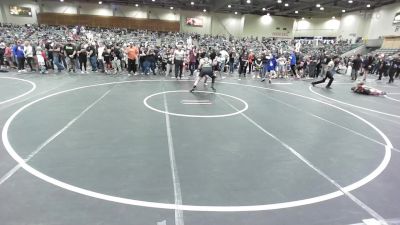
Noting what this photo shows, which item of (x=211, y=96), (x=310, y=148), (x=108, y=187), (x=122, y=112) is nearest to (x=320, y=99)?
(x=211, y=96)

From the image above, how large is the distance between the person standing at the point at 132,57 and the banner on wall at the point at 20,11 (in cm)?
3416

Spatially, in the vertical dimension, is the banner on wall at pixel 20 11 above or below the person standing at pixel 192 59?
above

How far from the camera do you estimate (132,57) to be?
15.8m

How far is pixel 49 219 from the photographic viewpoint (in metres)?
3.41

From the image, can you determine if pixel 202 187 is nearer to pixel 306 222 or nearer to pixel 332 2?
pixel 306 222

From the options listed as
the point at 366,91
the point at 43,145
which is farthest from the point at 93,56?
the point at 366,91

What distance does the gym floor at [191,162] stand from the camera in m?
3.68

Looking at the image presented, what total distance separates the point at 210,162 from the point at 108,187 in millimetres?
1853

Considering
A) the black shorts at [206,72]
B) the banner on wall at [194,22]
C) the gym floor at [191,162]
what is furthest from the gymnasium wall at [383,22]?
the black shorts at [206,72]

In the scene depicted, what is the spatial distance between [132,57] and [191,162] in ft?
39.4

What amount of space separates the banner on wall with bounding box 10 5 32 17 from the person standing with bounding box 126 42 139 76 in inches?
1345

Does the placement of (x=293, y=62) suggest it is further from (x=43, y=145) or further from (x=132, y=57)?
(x=43, y=145)

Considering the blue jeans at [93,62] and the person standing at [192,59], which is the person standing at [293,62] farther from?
the blue jeans at [93,62]

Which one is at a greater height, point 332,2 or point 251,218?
point 332,2
